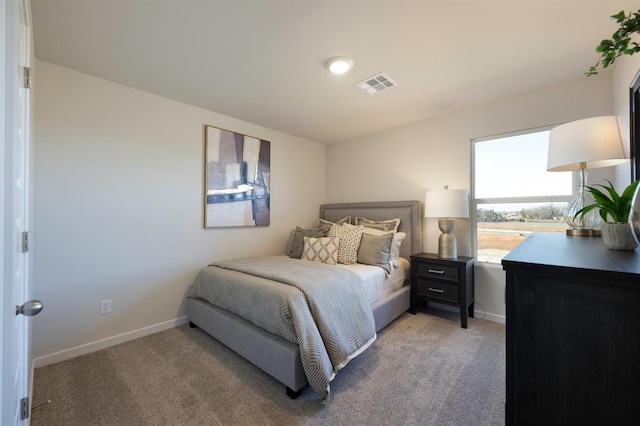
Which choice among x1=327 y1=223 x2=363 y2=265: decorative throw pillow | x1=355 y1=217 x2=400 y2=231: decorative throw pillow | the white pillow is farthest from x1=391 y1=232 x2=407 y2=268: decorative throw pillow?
x1=327 y1=223 x2=363 y2=265: decorative throw pillow

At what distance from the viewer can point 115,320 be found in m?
Result: 2.40

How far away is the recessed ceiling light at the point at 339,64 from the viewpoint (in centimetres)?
204

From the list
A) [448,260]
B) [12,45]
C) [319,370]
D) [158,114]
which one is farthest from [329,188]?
[12,45]

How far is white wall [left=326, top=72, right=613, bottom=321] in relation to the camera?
8.04ft

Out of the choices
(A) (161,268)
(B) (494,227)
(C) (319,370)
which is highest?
(B) (494,227)

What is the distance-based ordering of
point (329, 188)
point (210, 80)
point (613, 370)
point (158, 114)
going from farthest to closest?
point (329, 188), point (158, 114), point (210, 80), point (613, 370)

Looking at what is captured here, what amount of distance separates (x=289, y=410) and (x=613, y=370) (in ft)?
Result: 5.11

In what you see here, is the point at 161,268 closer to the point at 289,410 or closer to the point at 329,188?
the point at 289,410

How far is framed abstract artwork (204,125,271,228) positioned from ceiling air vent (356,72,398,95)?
1.58 m

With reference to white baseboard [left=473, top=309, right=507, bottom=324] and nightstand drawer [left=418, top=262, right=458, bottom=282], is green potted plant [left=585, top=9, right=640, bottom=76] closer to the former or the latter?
nightstand drawer [left=418, top=262, right=458, bottom=282]

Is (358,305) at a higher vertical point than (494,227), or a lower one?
lower

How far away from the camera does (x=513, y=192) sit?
2.82 metres

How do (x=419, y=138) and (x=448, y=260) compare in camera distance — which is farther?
(x=419, y=138)

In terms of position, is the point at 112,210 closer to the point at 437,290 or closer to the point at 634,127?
the point at 437,290
